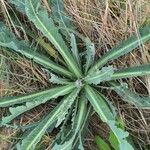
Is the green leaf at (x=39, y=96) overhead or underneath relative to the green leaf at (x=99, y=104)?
overhead

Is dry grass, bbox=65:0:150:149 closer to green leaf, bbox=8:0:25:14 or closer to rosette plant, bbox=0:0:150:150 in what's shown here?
rosette plant, bbox=0:0:150:150

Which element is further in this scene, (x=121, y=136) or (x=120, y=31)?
(x=120, y=31)

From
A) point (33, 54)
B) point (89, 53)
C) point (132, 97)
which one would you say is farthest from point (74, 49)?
point (132, 97)

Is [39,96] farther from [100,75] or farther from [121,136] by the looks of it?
[121,136]

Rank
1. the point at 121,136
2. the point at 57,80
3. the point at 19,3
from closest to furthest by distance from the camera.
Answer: the point at 121,136, the point at 57,80, the point at 19,3

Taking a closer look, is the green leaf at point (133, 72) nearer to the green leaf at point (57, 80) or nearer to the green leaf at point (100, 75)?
the green leaf at point (100, 75)

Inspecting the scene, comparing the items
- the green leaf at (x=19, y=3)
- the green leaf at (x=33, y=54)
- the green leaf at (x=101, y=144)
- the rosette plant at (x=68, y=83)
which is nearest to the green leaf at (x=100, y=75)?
the rosette plant at (x=68, y=83)

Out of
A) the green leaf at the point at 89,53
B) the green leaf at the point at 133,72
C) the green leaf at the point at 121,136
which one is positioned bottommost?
the green leaf at the point at 121,136
